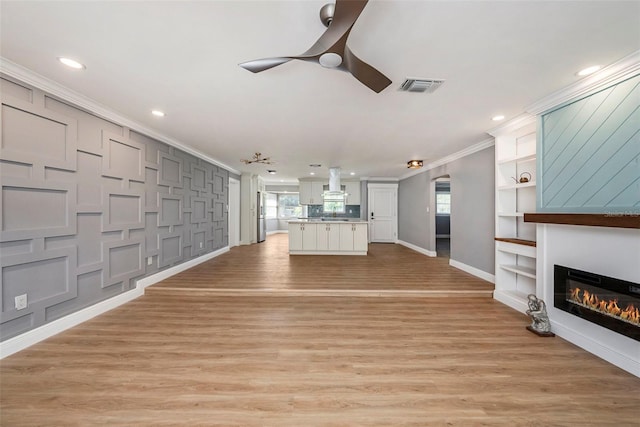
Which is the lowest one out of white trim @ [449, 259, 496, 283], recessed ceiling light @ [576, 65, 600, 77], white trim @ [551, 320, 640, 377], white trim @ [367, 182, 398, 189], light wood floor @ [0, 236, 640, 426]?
light wood floor @ [0, 236, 640, 426]

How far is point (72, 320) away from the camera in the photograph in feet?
7.96

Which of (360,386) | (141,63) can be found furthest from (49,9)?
(360,386)

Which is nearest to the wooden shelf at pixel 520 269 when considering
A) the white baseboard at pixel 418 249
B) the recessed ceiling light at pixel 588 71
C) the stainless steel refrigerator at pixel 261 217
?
the recessed ceiling light at pixel 588 71

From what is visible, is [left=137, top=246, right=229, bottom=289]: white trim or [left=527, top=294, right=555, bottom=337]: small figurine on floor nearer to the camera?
[left=527, top=294, right=555, bottom=337]: small figurine on floor

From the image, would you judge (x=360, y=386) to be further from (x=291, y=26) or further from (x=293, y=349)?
(x=291, y=26)

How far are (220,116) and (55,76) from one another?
1396mm

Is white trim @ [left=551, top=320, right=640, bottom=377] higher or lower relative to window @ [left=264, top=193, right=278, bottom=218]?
lower

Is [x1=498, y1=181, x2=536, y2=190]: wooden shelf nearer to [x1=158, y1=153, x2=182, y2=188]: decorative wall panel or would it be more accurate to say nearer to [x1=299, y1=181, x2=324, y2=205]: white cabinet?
[x1=158, y1=153, x2=182, y2=188]: decorative wall panel

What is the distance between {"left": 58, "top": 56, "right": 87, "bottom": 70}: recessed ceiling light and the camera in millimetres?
1845

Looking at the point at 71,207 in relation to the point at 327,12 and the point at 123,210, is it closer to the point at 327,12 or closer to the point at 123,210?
the point at 123,210

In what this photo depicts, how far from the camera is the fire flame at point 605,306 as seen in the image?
5.85 ft

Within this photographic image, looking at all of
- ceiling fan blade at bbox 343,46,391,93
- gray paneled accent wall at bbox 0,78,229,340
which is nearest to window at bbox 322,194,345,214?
gray paneled accent wall at bbox 0,78,229,340

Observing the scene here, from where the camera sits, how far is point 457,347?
2.13 m

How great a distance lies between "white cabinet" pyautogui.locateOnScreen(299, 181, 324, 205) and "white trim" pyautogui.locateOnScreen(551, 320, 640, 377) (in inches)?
255
